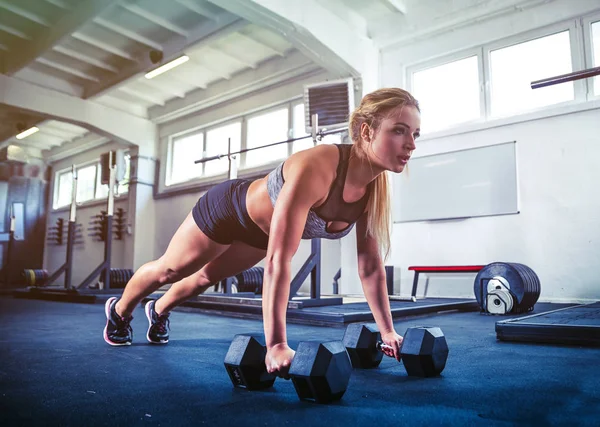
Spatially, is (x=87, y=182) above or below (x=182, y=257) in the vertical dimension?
above

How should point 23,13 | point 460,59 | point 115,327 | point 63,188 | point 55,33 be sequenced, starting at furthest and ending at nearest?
point 63,188
point 55,33
point 23,13
point 460,59
point 115,327

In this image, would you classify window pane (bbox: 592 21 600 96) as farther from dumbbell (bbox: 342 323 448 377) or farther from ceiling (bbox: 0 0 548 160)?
dumbbell (bbox: 342 323 448 377)

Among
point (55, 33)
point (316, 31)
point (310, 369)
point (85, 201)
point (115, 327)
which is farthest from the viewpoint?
point (85, 201)

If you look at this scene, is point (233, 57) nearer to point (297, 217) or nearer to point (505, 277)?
point (505, 277)

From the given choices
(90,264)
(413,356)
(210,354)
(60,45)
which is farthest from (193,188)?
(413,356)

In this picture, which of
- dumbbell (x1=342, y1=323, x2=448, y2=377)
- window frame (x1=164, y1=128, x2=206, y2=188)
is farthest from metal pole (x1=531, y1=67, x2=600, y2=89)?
window frame (x1=164, y1=128, x2=206, y2=188)

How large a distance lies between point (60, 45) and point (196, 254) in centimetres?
583

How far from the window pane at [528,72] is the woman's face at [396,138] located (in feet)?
13.1

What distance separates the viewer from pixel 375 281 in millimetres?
1415

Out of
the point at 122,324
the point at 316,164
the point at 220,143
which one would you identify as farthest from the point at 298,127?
the point at 316,164

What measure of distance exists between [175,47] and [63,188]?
6138mm

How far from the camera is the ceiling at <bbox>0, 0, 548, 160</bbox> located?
523 cm

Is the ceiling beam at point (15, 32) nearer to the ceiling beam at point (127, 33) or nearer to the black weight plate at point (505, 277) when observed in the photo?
the ceiling beam at point (127, 33)

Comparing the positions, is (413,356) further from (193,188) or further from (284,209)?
(193,188)
